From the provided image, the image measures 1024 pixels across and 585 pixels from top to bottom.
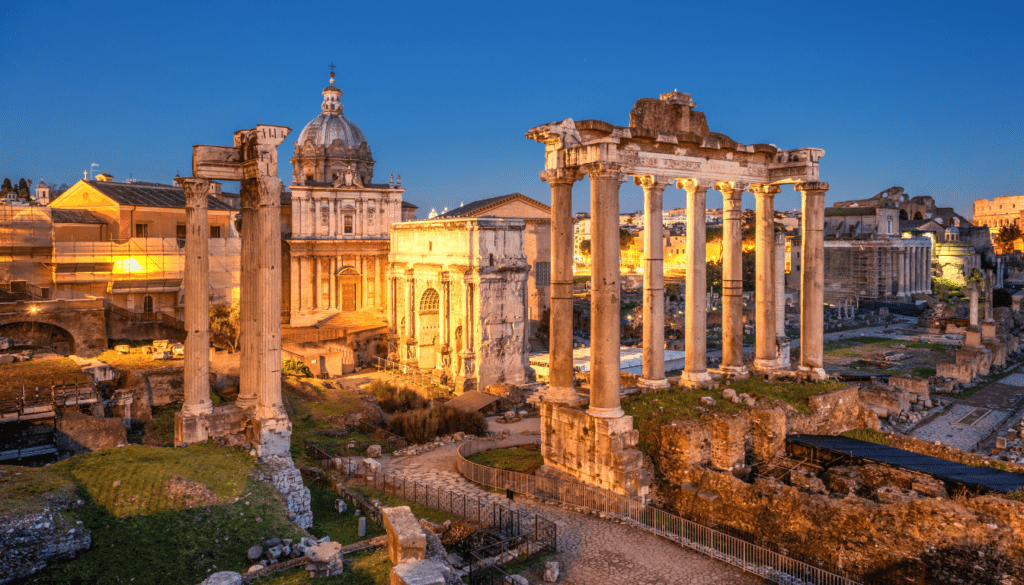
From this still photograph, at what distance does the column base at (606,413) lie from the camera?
1443 centimetres

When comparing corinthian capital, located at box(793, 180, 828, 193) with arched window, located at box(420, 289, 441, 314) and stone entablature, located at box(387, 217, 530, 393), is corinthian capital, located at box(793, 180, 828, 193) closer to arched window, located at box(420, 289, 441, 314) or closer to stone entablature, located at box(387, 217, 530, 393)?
stone entablature, located at box(387, 217, 530, 393)

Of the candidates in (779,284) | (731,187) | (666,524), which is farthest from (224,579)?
(779,284)

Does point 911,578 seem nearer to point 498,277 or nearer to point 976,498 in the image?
point 976,498

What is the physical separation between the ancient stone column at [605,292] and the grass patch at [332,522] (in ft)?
16.4

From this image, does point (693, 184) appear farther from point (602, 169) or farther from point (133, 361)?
point (133, 361)

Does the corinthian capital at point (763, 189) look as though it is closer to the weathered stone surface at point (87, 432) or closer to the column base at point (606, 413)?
the column base at point (606, 413)

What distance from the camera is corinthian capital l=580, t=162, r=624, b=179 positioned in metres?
14.4

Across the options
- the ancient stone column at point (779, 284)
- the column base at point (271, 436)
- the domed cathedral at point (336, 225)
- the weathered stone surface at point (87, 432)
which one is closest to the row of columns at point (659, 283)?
the column base at point (271, 436)

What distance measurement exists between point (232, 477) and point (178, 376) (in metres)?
12.1

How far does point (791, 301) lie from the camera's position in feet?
223

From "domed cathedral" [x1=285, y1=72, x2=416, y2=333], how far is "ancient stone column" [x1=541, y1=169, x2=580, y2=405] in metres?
26.4

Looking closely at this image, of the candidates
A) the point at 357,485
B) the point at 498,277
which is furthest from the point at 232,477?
the point at 498,277

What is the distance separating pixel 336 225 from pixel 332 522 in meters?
30.4

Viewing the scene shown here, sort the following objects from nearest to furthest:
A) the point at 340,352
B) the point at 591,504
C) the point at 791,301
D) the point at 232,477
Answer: the point at 232,477 < the point at 591,504 < the point at 340,352 < the point at 791,301
